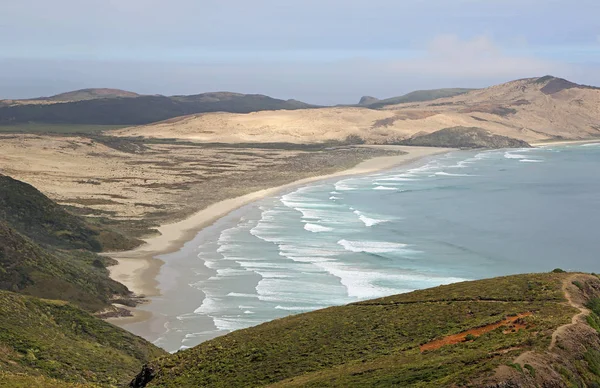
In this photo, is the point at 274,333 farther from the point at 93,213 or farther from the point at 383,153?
the point at 383,153

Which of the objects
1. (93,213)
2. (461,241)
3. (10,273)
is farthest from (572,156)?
(10,273)

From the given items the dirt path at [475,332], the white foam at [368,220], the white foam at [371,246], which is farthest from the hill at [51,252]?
the white foam at [368,220]

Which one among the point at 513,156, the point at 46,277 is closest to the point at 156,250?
the point at 46,277

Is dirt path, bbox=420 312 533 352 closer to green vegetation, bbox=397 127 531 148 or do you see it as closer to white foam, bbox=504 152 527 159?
white foam, bbox=504 152 527 159

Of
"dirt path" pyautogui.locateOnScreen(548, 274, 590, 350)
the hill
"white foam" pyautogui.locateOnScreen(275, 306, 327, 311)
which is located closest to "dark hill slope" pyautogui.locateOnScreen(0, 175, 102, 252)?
the hill

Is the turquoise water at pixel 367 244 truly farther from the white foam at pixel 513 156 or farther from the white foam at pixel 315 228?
the white foam at pixel 513 156

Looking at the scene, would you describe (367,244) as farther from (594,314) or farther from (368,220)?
(594,314)
